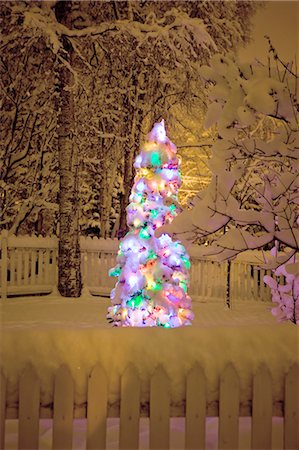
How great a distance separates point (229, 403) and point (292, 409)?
40cm

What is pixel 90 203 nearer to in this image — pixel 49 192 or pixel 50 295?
pixel 49 192

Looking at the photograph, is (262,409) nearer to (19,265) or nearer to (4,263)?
(4,263)

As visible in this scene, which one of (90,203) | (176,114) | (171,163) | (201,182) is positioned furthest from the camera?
(90,203)

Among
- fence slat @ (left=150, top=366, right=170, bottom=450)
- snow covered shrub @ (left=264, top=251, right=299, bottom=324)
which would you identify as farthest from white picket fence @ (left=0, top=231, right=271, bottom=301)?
fence slat @ (left=150, top=366, right=170, bottom=450)

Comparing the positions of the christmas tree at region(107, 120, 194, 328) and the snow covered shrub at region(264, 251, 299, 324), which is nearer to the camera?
the snow covered shrub at region(264, 251, 299, 324)

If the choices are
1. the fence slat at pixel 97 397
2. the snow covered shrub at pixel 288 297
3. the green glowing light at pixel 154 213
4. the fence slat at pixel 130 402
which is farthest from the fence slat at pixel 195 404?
the green glowing light at pixel 154 213

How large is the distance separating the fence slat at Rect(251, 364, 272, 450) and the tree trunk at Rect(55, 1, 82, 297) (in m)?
9.90

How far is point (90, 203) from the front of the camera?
21.6 m

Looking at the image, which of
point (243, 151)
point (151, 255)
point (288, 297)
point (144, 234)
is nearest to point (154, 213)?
point (144, 234)

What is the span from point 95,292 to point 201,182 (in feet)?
28.2

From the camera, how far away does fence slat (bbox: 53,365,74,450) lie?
2.86m

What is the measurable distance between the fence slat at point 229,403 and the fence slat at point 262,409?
11 centimetres

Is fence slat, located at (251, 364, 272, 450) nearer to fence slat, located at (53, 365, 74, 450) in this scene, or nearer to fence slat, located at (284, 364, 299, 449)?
fence slat, located at (284, 364, 299, 449)

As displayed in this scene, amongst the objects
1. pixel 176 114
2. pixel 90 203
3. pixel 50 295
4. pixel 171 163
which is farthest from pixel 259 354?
pixel 90 203
